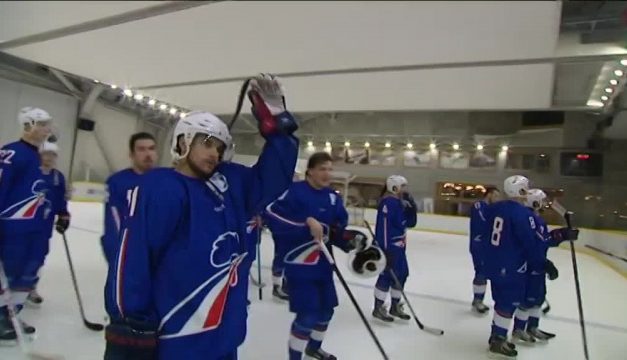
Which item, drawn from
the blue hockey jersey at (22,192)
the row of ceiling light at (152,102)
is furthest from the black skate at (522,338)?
the blue hockey jersey at (22,192)

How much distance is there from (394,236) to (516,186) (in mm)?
860

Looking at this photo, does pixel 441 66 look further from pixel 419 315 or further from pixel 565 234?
pixel 419 315

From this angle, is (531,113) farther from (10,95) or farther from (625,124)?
(10,95)

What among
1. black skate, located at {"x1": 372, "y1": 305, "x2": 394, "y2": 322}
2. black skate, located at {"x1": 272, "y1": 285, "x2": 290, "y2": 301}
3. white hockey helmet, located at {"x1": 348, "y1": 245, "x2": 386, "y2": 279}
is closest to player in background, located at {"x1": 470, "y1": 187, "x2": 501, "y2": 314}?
white hockey helmet, located at {"x1": 348, "y1": 245, "x2": 386, "y2": 279}

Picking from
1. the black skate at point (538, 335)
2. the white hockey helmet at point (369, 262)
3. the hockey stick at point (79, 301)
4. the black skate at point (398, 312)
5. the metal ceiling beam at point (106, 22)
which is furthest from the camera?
the black skate at point (398, 312)

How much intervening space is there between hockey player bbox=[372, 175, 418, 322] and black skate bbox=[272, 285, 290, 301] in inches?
24.0

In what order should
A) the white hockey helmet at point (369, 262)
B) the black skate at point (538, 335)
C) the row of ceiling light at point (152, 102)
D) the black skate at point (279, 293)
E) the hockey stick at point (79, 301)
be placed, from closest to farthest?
the row of ceiling light at point (152, 102)
the white hockey helmet at point (369, 262)
the black skate at point (538, 335)
the hockey stick at point (79, 301)
the black skate at point (279, 293)

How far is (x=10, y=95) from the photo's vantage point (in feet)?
2.75

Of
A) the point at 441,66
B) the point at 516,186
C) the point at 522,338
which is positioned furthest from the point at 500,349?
the point at 441,66

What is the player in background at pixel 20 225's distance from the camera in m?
1.21

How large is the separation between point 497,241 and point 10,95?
1.47 m

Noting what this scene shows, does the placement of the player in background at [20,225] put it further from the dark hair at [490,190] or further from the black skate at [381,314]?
the black skate at [381,314]

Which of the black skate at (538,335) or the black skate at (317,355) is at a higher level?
the black skate at (538,335)

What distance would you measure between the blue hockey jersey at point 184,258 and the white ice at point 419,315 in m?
0.47
